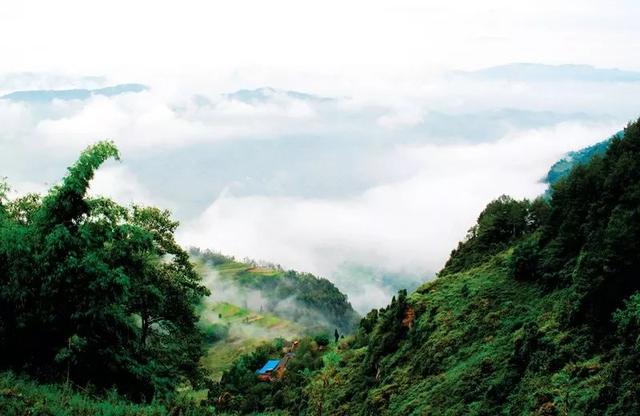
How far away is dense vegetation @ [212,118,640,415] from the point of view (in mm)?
18422

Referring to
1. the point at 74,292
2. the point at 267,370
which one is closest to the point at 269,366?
the point at 267,370

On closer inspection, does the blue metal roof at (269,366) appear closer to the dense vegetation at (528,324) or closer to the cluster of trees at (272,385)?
the cluster of trees at (272,385)

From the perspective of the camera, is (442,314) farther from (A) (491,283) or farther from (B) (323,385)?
(B) (323,385)

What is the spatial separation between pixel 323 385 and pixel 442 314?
42.0 feet

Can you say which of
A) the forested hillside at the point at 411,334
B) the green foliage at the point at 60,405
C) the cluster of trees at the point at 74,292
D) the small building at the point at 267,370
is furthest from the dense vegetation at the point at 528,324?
the small building at the point at 267,370

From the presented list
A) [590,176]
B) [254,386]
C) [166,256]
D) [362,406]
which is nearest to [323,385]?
[362,406]

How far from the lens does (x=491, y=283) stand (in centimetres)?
3362

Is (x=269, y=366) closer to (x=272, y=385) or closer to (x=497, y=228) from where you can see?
(x=272, y=385)

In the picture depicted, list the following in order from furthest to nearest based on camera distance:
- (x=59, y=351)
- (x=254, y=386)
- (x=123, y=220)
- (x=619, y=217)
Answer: (x=254, y=386)
(x=123, y=220)
(x=619, y=217)
(x=59, y=351)

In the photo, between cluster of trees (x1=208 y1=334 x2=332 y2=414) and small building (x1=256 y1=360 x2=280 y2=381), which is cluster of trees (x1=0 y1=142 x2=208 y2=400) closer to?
cluster of trees (x1=208 y1=334 x2=332 y2=414)

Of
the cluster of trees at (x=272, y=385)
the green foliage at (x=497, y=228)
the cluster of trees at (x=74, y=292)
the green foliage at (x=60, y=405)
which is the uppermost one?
the green foliage at (x=497, y=228)

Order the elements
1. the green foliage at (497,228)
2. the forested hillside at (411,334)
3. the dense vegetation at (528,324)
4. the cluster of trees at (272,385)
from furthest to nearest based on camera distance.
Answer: the cluster of trees at (272,385), the green foliage at (497,228), the dense vegetation at (528,324), the forested hillside at (411,334)

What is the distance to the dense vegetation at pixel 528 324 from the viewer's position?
18.4m

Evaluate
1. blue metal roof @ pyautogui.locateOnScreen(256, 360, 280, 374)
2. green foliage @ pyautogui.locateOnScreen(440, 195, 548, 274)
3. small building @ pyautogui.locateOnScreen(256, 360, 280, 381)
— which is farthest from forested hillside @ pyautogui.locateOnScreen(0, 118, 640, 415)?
blue metal roof @ pyautogui.locateOnScreen(256, 360, 280, 374)
